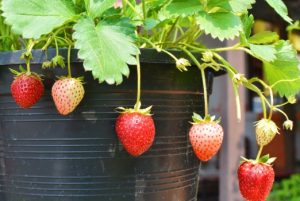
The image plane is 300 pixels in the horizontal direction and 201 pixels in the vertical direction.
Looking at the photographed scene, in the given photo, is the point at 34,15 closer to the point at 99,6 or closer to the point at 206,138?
the point at 99,6

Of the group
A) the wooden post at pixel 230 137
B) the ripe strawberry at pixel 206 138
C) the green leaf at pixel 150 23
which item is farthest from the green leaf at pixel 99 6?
the wooden post at pixel 230 137

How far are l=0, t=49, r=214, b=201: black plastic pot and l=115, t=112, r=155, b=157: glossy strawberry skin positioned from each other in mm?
56

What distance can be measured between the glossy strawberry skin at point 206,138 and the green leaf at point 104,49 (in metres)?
0.14

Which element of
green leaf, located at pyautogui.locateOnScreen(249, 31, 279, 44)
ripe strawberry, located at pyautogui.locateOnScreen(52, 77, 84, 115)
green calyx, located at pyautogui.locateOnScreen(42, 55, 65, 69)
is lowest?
ripe strawberry, located at pyautogui.locateOnScreen(52, 77, 84, 115)

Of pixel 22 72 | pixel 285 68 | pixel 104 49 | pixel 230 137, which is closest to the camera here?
pixel 104 49

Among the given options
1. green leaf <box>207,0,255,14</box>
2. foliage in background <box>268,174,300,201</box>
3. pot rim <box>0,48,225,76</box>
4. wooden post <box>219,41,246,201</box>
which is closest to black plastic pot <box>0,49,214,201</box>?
pot rim <box>0,48,225,76</box>

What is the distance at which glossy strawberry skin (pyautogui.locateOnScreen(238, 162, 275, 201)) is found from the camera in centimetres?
77

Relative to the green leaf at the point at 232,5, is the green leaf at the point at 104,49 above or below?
below

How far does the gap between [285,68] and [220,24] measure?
0.19 meters

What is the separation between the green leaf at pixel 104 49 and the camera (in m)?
0.66

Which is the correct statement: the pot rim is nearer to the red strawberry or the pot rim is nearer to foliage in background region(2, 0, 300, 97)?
foliage in background region(2, 0, 300, 97)

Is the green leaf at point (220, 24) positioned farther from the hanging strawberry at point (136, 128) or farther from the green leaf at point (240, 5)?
the hanging strawberry at point (136, 128)

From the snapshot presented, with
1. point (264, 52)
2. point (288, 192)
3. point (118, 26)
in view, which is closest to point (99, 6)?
point (118, 26)

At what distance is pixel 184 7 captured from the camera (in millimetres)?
748
